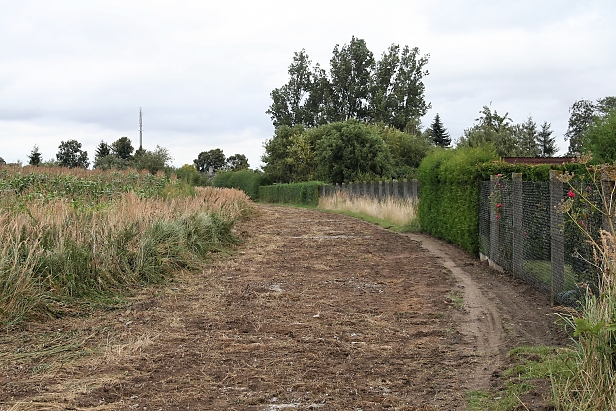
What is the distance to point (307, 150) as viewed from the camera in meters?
61.2

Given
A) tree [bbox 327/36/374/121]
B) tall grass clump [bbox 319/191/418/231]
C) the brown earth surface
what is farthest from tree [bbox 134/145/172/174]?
tree [bbox 327/36/374/121]

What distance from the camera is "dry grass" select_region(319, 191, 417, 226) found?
24.1 m

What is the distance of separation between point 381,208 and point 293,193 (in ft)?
80.5

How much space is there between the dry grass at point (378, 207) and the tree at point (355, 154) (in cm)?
708

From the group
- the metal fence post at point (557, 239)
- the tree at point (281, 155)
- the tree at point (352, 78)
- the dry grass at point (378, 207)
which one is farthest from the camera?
the tree at point (352, 78)

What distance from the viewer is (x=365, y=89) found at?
73.4 metres

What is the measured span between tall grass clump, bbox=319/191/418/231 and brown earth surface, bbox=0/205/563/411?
39.7 ft

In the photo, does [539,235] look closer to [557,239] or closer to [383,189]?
[557,239]

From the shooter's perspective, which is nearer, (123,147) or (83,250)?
(83,250)

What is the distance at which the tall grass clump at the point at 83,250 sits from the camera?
7547mm

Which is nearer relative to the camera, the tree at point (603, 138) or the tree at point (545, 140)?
the tree at point (603, 138)

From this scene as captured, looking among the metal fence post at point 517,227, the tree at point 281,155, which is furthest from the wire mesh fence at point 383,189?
the tree at point 281,155

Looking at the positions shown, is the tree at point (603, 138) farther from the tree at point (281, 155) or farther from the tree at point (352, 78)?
the tree at point (352, 78)

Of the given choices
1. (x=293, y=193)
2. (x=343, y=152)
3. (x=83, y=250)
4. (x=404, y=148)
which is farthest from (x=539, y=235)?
(x=404, y=148)
